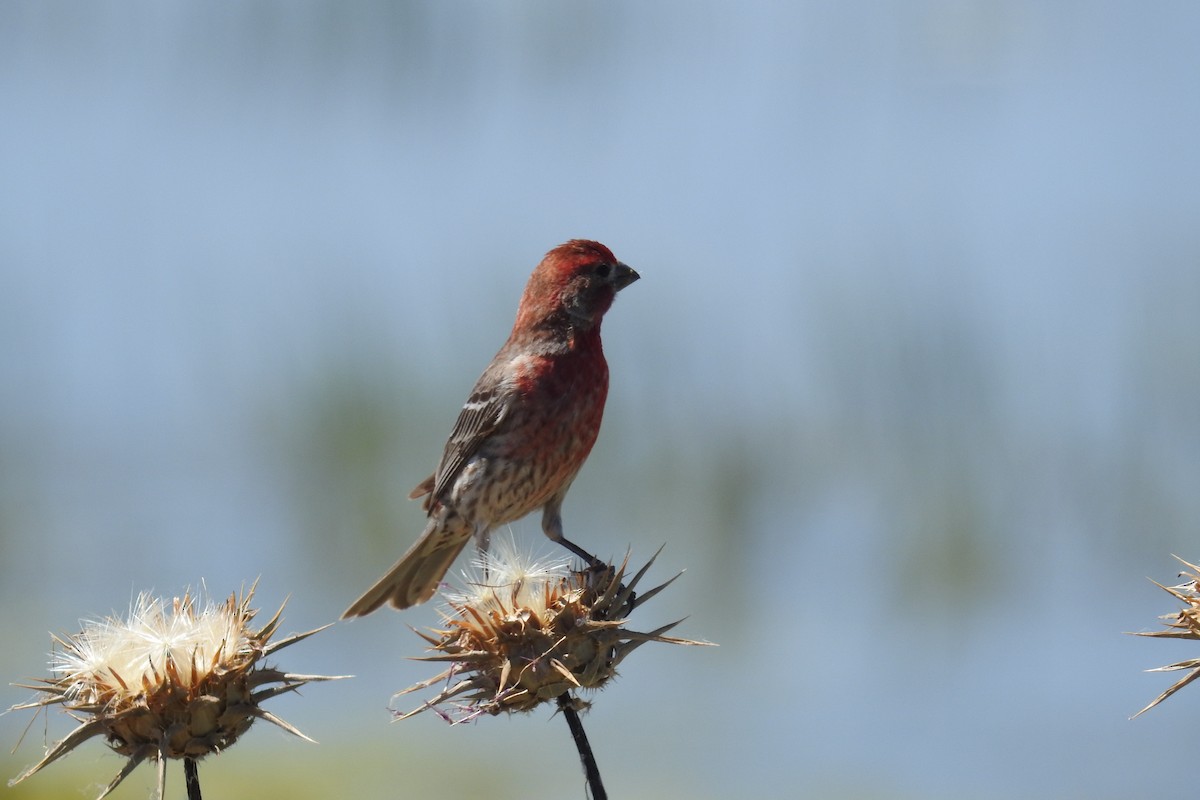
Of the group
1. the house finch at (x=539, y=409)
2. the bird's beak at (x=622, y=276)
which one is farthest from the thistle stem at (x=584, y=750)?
the bird's beak at (x=622, y=276)

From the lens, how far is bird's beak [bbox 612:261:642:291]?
568 cm

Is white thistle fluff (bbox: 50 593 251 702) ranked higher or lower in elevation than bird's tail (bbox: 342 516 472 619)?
lower

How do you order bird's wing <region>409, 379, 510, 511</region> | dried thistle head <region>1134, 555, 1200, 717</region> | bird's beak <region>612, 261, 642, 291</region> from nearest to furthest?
dried thistle head <region>1134, 555, 1200, 717</region> < bird's beak <region>612, 261, 642, 291</region> < bird's wing <region>409, 379, 510, 511</region>

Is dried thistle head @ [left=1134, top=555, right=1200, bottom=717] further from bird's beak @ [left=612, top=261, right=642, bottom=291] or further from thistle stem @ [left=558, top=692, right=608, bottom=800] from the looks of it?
bird's beak @ [left=612, top=261, right=642, bottom=291]

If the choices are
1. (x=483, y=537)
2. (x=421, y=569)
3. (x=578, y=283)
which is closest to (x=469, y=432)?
(x=483, y=537)

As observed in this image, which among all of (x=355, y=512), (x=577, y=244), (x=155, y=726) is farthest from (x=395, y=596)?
(x=355, y=512)

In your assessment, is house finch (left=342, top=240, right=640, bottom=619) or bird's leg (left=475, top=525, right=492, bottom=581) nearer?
house finch (left=342, top=240, right=640, bottom=619)

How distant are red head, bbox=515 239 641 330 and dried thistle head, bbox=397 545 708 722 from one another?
2.26 metres

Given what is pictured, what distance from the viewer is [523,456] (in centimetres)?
586

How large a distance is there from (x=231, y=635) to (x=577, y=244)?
9.65 feet

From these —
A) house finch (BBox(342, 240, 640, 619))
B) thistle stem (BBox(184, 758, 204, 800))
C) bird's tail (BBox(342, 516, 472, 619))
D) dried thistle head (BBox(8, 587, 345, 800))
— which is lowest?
thistle stem (BBox(184, 758, 204, 800))

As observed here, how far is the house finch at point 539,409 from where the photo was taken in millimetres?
5742

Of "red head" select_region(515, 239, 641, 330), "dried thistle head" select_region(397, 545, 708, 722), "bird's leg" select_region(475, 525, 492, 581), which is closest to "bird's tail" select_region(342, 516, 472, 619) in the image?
"bird's leg" select_region(475, 525, 492, 581)

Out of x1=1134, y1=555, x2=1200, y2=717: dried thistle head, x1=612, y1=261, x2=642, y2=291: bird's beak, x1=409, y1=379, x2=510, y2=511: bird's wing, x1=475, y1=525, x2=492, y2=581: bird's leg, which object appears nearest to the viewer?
x1=1134, y1=555, x2=1200, y2=717: dried thistle head
